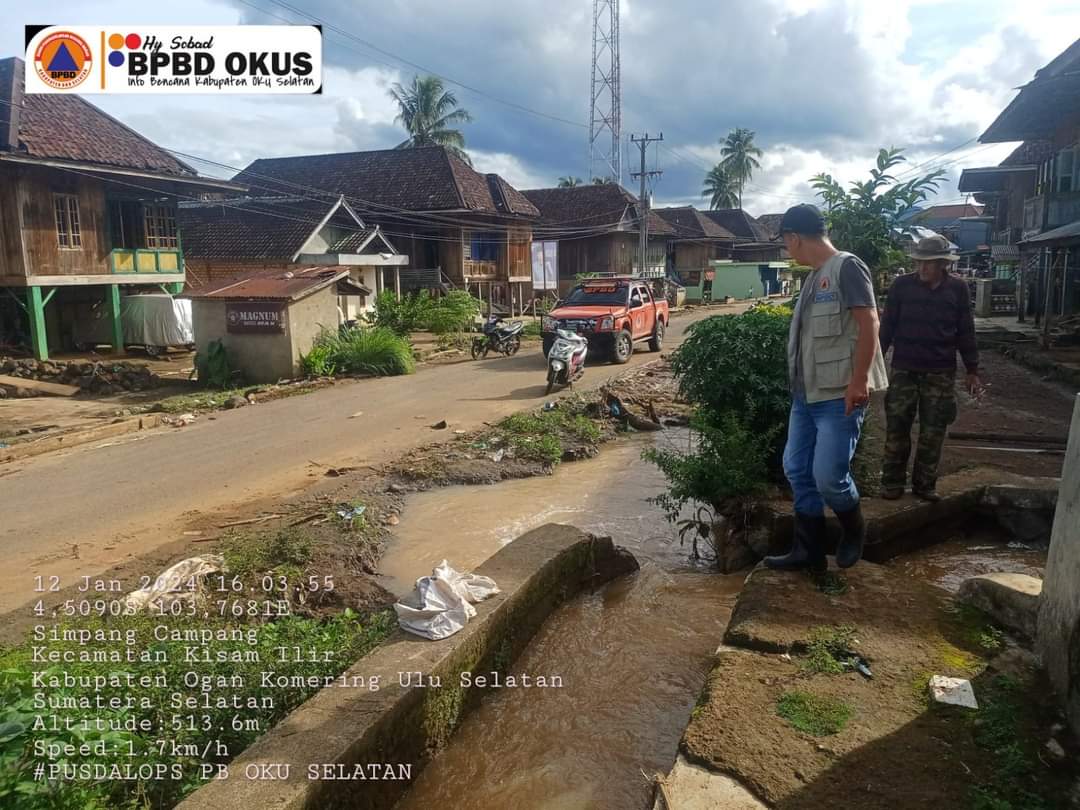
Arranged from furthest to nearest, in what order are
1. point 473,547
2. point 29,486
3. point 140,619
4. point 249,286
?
point 249,286 → point 29,486 → point 473,547 → point 140,619

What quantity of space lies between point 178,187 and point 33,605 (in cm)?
1820

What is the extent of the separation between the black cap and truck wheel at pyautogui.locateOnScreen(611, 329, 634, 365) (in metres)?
12.9

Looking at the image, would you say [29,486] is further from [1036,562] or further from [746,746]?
[1036,562]

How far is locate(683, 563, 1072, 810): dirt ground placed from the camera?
7.64 ft

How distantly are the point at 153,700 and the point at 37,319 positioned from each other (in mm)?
17509

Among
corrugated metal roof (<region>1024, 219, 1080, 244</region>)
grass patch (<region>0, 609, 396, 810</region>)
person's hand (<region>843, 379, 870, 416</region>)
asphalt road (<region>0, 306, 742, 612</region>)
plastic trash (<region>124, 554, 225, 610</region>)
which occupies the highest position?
corrugated metal roof (<region>1024, 219, 1080, 244</region>)

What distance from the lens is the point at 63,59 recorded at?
1155 centimetres

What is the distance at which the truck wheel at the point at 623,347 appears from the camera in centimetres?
1680

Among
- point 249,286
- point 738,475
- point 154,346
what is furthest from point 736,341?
point 154,346

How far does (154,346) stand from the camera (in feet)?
65.0

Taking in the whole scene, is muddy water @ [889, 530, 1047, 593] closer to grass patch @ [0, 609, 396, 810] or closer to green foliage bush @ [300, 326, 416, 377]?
grass patch @ [0, 609, 396, 810]

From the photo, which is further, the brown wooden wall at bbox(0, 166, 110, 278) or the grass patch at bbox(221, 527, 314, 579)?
the brown wooden wall at bbox(0, 166, 110, 278)

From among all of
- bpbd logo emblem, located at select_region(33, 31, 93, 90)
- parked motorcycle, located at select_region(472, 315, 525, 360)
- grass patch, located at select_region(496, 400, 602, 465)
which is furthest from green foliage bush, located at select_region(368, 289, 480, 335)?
grass patch, located at select_region(496, 400, 602, 465)

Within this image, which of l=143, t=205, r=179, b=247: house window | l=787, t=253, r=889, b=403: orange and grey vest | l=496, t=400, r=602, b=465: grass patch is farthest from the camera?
l=143, t=205, r=179, b=247: house window
